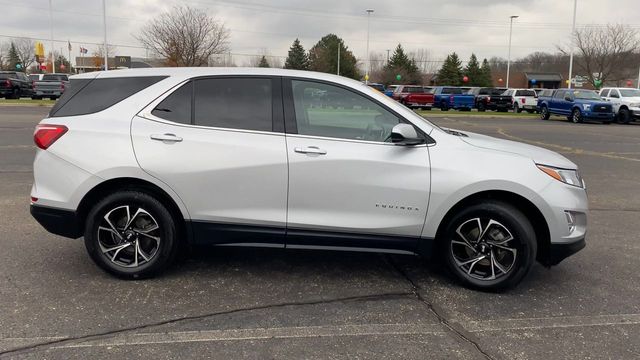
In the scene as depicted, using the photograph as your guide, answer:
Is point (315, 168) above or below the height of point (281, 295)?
above

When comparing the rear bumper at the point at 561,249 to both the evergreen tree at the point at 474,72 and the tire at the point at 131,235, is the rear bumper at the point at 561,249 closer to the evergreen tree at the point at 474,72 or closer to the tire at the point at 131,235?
the tire at the point at 131,235

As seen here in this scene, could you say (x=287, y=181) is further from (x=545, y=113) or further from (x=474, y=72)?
(x=474, y=72)

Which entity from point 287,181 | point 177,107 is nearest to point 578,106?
point 287,181

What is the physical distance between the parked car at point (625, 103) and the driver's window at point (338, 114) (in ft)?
89.6

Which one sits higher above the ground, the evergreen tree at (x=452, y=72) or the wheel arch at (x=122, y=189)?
the evergreen tree at (x=452, y=72)

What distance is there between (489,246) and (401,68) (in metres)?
81.1

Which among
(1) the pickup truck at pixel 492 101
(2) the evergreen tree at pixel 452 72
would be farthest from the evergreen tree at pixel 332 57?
(1) the pickup truck at pixel 492 101

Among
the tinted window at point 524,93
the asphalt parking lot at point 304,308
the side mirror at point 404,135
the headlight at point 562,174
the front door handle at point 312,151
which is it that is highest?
the tinted window at point 524,93

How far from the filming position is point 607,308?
407 centimetres

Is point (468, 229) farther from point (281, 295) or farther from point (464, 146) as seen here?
point (281, 295)

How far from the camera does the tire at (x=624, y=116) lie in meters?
27.5

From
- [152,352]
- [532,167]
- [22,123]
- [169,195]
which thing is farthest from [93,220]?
[22,123]

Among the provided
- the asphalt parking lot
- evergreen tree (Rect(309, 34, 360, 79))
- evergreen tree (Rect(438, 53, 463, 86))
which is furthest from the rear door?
evergreen tree (Rect(438, 53, 463, 86))

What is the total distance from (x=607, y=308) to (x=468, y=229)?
3.85ft
